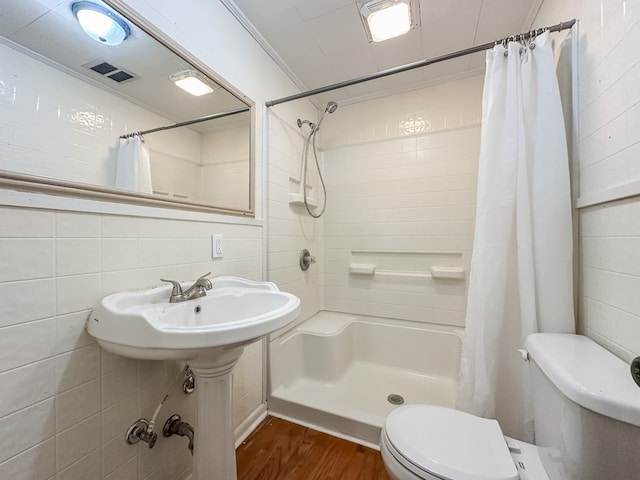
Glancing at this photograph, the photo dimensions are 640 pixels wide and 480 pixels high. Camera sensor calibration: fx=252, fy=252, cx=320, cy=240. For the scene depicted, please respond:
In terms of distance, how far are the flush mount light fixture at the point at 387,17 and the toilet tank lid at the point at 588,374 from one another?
159 cm

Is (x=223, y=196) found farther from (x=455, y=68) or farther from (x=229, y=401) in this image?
(x=455, y=68)

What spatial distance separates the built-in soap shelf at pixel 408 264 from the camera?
1.84 meters

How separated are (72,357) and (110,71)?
0.90m

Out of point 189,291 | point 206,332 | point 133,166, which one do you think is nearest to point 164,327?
point 206,332

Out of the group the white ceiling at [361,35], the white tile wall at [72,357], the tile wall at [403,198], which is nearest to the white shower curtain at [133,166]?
the white tile wall at [72,357]

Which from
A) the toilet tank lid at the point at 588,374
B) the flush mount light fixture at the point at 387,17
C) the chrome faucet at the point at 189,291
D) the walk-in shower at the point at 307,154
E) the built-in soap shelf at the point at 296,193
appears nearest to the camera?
the toilet tank lid at the point at 588,374

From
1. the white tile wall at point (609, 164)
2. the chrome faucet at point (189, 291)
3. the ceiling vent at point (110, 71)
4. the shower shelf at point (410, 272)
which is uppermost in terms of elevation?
the ceiling vent at point (110, 71)

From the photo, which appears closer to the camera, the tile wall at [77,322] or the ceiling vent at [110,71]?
the tile wall at [77,322]

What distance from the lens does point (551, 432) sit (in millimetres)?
690

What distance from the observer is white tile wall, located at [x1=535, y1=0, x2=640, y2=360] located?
70 cm

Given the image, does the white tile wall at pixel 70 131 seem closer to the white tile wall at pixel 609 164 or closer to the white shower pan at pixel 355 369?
the white shower pan at pixel 355 369

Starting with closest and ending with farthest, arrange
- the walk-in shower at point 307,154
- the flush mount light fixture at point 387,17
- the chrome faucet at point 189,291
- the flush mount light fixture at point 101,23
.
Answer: the flush mount light fixture at point 101,23 < the chrome faucet at point 189,291 < the flush mount light fixture at point 387,17 < the walk-in shower at point 307,154

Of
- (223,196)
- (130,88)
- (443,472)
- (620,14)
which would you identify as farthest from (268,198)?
(620,14)

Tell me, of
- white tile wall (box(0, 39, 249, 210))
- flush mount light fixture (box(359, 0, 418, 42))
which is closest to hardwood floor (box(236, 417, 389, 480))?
white tile wall (box(0, 39, 249, 210))
